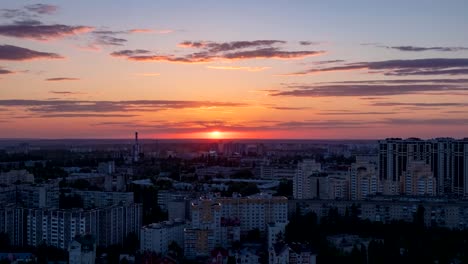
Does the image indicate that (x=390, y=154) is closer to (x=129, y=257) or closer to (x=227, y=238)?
(x=227, y=238)

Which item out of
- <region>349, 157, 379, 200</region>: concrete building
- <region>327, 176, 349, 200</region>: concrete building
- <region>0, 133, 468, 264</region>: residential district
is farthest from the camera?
<region>327, 176, 349, 200</region>: concrete building

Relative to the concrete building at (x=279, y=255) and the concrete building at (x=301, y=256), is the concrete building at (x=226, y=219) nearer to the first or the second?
the concrete building at (x=279, y=255)

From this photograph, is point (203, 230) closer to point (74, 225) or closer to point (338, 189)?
point (74, 225)

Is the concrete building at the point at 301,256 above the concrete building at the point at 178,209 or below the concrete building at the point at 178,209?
below

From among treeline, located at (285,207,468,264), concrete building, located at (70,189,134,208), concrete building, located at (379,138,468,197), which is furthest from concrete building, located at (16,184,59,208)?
concrete building, located at (379,138,468,197)

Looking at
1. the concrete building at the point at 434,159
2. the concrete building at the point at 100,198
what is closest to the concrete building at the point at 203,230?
the concrete building at the point at 100,198

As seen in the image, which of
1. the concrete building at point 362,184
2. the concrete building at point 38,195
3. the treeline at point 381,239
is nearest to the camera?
the treeline at point 381,239

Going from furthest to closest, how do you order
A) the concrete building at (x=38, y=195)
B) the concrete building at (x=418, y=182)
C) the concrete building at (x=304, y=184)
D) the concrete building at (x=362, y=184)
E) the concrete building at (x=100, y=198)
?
1. the concrete building at (x=304, y=184)
2. the concrete building at (x=362, y=184)
3. the concrete building at (x=418, y=182)
4. the concrete building at (x=100, y=198)
5. the concrete building at (x=38, y=195)

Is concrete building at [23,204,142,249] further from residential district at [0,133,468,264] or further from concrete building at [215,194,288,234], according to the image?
concrete building at [215,194,288,234]

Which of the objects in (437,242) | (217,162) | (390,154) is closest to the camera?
(437,242)

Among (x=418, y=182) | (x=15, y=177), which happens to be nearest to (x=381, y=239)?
(x=418, y=182)

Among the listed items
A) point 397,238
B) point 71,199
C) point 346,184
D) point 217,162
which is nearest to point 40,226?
point 71,199
